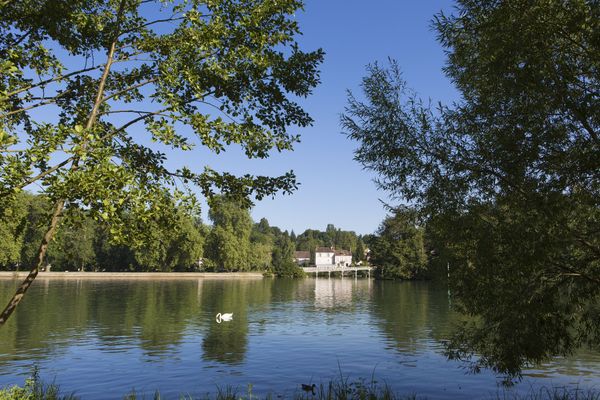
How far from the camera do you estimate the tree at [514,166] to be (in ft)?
25.1

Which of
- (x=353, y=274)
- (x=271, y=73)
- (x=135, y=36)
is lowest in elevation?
(x=353, y=274)

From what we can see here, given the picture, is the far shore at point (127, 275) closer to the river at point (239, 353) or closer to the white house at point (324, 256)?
the river at point (239, 353)

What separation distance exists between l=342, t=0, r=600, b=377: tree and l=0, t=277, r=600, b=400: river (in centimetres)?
196

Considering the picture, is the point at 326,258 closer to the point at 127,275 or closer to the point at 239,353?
the point at 127,275

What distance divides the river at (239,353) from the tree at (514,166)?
196 cm

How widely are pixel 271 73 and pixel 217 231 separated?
109 m

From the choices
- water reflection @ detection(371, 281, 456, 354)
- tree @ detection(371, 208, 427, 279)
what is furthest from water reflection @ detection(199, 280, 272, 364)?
tree @ detection(371, 208, 427, 279)

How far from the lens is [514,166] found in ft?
27.5

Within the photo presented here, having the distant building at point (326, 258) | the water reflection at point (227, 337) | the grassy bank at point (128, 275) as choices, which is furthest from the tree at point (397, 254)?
the distant building at point (326, 258)

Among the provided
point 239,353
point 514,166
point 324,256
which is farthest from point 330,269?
point 514,166

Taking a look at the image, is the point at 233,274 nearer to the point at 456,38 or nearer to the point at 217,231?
the point at 217,231

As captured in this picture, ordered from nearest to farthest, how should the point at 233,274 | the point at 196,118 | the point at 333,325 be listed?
the point at 196,118, the point at 333,325, the point at 233,274

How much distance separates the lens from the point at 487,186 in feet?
29.5

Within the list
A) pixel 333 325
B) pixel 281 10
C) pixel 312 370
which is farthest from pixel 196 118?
pixel 333 325
